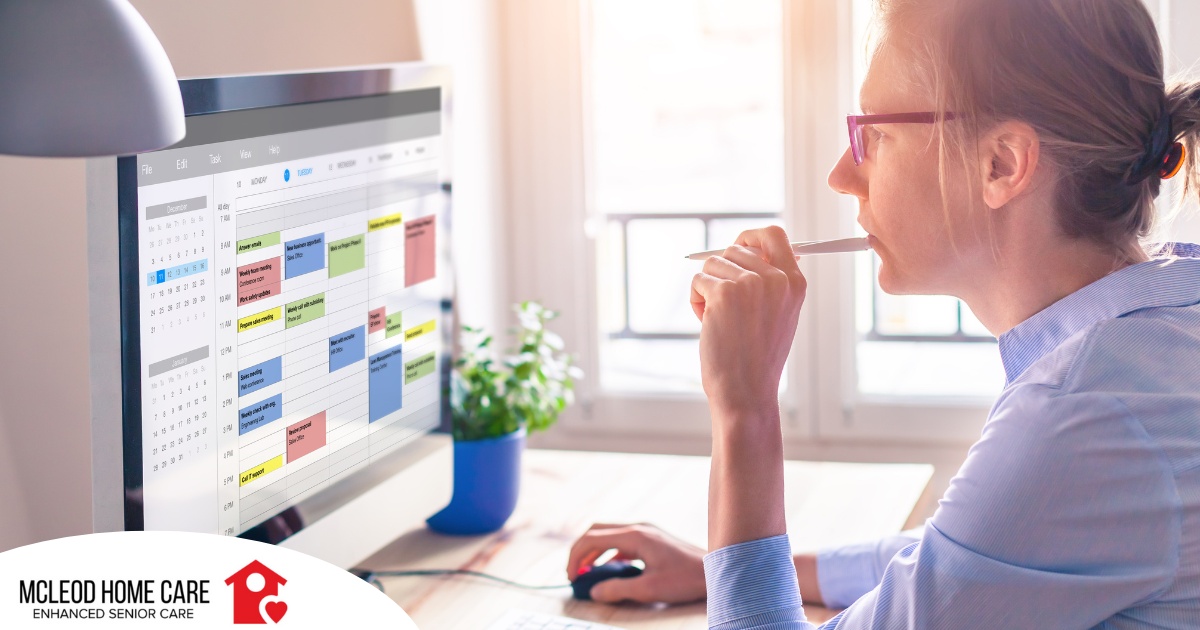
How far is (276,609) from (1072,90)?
72 centimetres

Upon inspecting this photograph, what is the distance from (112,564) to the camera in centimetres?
77

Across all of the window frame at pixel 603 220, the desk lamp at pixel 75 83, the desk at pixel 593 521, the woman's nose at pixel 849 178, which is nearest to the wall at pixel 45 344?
the desk at pixel 593 521

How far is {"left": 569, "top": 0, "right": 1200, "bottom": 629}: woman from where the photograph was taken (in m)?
0.81

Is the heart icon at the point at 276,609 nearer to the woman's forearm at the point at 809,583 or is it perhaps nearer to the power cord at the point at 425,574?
the power cord at the point at 425,574

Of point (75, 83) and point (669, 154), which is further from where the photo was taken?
point (669, 154)

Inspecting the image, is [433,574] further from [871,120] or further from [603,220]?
[603,220]

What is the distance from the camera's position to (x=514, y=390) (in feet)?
5.05

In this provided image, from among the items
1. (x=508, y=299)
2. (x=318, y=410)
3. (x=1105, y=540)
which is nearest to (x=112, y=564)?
(x=318, y=410)

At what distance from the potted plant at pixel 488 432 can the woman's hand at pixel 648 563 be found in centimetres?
19

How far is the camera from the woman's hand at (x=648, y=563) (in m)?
1.25

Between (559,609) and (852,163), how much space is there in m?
0.57

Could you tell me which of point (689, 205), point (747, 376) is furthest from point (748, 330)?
point (689, 205)

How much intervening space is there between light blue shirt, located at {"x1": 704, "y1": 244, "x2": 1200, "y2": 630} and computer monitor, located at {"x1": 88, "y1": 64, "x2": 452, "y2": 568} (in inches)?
22.5

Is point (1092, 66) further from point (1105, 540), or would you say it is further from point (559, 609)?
point (559, 609)
